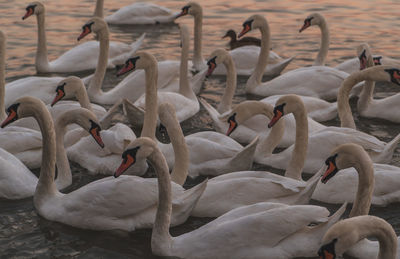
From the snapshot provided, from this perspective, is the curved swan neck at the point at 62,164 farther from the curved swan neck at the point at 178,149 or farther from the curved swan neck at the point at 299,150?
the curved swan neck at the point at 299,150

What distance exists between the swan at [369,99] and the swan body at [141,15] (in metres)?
7.52

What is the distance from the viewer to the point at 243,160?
9.34m

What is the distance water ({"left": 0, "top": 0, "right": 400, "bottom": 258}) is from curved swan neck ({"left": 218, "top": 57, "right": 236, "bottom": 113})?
1.06ft

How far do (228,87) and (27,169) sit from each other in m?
3.96

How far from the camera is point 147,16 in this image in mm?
18828

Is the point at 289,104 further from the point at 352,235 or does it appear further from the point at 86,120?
the point at 352,235

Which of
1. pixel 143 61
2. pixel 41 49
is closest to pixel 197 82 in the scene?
pixel 41 49

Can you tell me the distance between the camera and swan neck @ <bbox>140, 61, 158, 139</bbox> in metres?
9.97

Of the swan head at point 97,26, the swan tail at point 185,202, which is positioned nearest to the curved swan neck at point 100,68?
the swan head at point 97,26

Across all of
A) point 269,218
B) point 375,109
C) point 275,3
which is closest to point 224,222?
point 269,218

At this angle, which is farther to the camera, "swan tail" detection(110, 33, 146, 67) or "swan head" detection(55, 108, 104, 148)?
"swan tail" detection(110, 33, 146, 67)

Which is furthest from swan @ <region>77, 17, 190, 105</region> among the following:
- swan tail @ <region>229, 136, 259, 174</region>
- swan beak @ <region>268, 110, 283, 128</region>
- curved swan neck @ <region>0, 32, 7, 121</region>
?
swan beak @ <region>268, 110, 283, 128</region>

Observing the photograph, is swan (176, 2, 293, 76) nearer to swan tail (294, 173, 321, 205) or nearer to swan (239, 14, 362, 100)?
swan (239, 14, 362, 100)

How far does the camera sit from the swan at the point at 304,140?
9.18m
